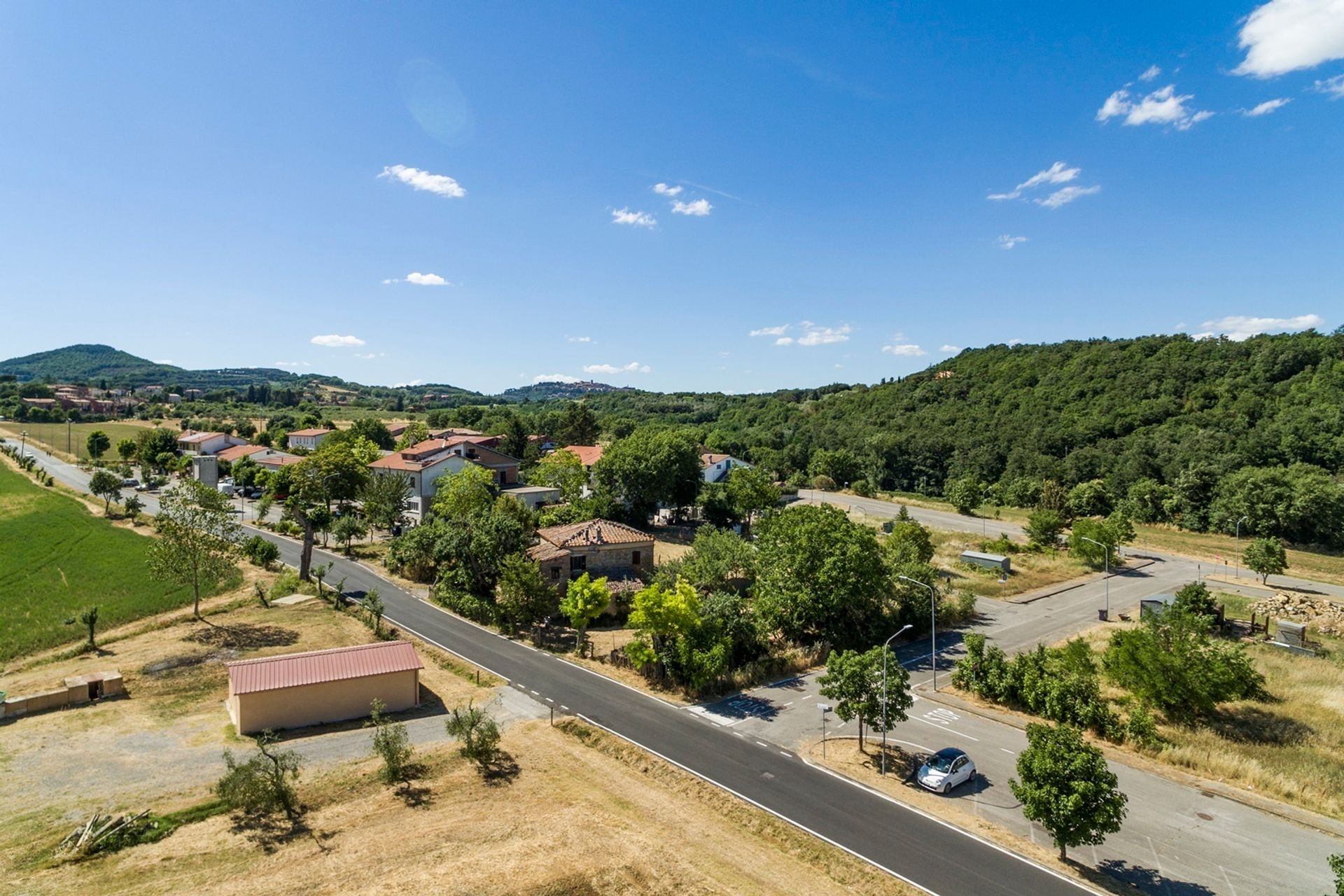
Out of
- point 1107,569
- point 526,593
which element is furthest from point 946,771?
point 1107,569

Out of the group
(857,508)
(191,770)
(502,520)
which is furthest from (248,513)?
(857,508)

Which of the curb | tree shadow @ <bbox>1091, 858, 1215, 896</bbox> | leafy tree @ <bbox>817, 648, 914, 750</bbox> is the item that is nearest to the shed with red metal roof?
leafy tree @ <bbox>817, 648, 914, 750</bbox>

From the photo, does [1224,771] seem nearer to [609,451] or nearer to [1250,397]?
[609,451]

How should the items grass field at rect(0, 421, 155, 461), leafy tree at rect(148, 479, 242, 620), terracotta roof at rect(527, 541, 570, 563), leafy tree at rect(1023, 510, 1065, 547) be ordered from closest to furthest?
leafy tree at rect(148, 479, 242, 620) < terracotta roof at rect(527, 541, 570, 563) < leafy tree at rect(1023, 510, 1065, 547) < grass field at rect(0, 421, 155, 461)

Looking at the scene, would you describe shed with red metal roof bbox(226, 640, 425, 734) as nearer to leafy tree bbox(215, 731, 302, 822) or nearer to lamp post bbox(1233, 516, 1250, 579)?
leafy tree bbox(215, 731, 302, 822)

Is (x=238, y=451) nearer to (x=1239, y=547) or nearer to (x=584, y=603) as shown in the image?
(x=584, y=603)

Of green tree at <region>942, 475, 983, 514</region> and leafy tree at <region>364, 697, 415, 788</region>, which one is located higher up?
green tree at <region>942, 475, 983, 514</region>

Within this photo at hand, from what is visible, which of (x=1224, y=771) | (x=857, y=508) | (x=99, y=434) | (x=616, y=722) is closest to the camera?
(x=1224, y=771)
